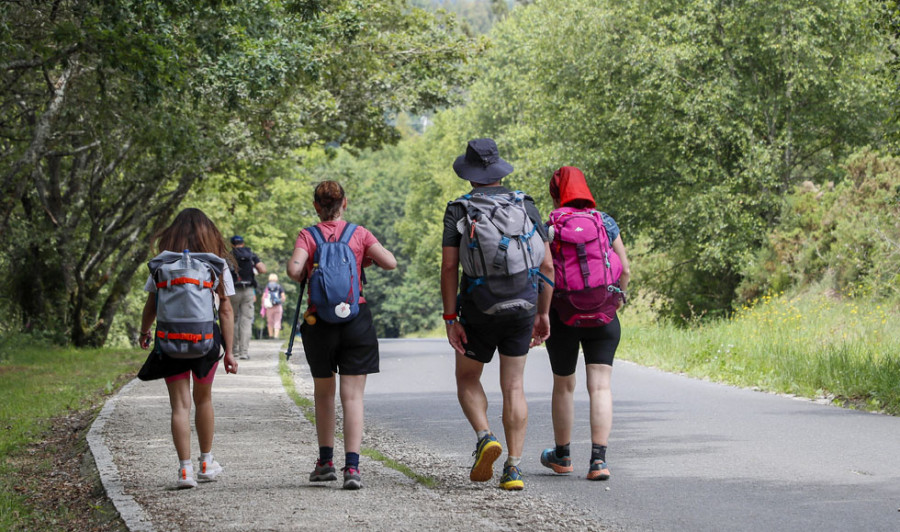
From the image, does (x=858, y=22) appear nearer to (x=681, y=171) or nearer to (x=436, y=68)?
(x=681, y=171)

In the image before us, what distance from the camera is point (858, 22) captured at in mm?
25875

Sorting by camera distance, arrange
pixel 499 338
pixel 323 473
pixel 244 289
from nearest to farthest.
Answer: pixel 499 338 → pixel 323 473 → pixel 244 289

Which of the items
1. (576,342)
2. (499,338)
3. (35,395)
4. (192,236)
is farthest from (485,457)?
(35,395)

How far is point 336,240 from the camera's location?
22.4 feet

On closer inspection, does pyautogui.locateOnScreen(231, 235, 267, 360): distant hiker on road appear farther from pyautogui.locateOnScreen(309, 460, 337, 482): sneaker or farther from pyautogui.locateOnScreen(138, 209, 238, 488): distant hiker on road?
pyautogui.locateOnScreen(309, 460, 337, 482): sneaker

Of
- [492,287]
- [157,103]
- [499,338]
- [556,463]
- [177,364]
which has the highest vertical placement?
[157,103]

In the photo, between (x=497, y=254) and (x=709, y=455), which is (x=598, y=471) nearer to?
(x=709, y=455)

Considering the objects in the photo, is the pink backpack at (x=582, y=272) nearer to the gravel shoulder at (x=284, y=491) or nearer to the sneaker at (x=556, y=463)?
the sneaker at (x=556, y=463)

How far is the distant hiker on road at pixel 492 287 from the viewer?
6.57 metres

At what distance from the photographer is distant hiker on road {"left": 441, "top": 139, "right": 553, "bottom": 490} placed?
259 inches

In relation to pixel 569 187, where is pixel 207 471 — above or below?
below

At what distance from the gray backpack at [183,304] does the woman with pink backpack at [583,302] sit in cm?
205

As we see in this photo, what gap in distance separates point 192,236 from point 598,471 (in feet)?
9.19

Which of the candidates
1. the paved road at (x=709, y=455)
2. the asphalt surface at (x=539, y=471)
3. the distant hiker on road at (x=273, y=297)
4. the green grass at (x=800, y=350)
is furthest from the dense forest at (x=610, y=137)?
the asphalt surface at (x=539, y=471)
